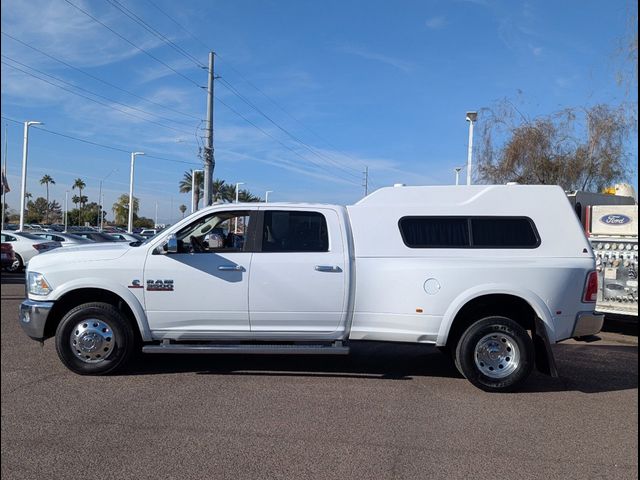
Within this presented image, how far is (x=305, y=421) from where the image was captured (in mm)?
4879

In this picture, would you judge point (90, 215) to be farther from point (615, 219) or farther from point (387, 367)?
point (387, 367)

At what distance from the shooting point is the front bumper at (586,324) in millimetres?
6090

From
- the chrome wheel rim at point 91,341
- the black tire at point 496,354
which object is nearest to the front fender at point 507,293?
the black tire at point 496,354

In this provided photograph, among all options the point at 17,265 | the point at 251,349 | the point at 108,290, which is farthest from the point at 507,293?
the point at 17,265

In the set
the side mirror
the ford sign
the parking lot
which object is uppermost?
the ford sign

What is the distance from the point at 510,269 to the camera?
5996 millimetres

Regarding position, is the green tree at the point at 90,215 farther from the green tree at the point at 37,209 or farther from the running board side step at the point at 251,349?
the running board side step at the point at 251,349

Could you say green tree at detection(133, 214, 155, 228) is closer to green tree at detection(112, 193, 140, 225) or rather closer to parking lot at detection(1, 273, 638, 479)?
green tree at detection(112, 193, 140, 225)

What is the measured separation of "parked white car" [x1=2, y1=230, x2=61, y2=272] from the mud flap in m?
16.4

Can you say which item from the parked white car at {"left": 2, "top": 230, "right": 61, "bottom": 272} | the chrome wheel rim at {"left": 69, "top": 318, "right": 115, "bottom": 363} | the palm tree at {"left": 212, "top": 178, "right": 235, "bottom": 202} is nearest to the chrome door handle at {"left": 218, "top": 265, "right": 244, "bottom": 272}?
the chrome wheel rim at {"left": 69, "top": 318, "right": 115, "bottom": 363}

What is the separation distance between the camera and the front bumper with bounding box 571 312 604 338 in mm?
6090

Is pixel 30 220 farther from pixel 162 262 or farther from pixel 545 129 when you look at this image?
pixel 162 262

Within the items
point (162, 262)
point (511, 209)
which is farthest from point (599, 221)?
point (162, 262)

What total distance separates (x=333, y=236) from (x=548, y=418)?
2821mm
